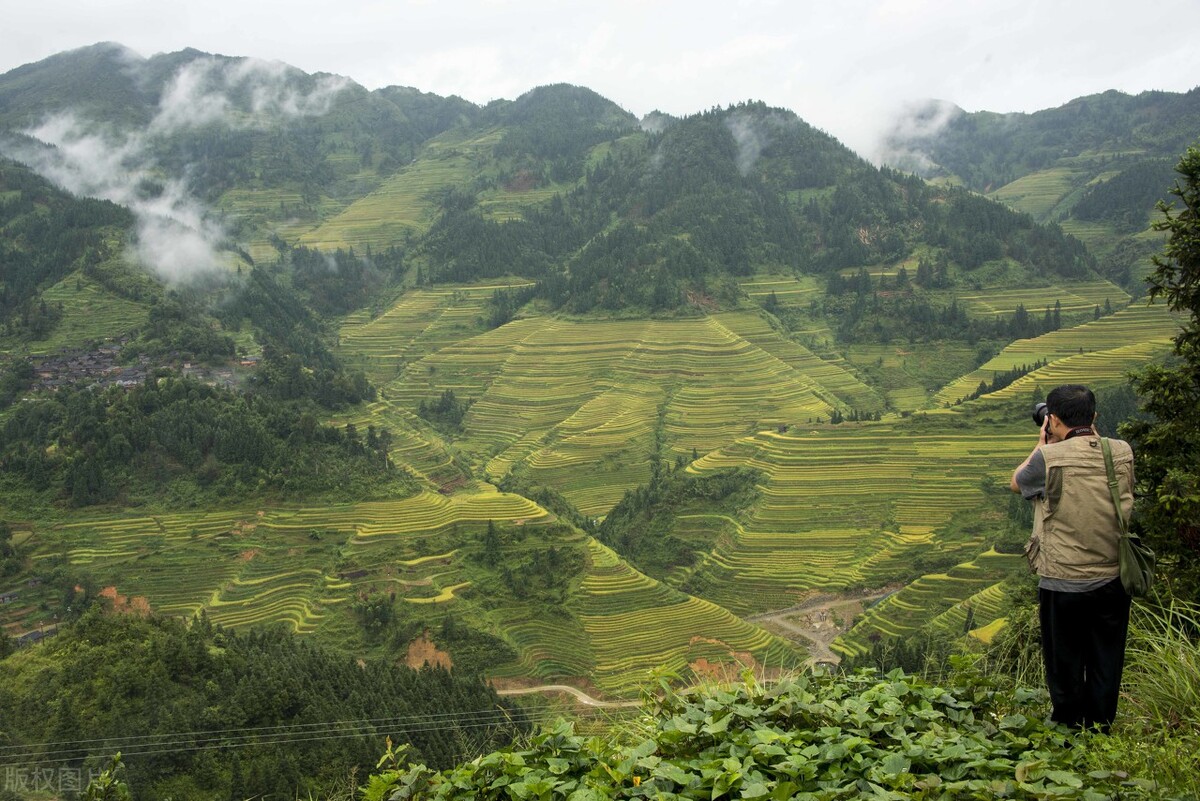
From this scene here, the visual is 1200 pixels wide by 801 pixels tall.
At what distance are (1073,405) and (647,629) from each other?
29.1m

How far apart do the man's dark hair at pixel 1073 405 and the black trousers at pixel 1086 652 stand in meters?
0.85

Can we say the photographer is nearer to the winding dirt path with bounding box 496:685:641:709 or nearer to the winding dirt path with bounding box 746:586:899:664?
the winding dirt path with bounding box 496:685:641:709

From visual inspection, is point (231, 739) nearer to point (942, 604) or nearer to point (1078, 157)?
point (942, 604)

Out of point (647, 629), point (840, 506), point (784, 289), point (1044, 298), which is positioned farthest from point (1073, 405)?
point (1044, 298)

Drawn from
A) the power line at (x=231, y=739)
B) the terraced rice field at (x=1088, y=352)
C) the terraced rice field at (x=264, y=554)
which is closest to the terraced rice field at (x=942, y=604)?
the terraced rice field at (x=264, y=554)

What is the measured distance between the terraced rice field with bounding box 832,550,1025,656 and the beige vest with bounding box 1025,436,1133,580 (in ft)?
86.2

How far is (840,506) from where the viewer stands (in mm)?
40188

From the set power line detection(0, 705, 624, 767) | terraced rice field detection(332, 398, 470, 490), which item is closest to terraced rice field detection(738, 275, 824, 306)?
terraced rice field detection(332, 398, 470, 490)

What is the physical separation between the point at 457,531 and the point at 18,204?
5124cm

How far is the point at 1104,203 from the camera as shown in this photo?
93.9 meters

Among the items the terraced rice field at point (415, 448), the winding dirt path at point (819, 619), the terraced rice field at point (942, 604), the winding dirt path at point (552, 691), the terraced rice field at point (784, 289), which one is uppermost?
the terraced rice field at point (784, 289)

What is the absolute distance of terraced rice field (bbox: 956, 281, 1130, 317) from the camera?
70.8 meters

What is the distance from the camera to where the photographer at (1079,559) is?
174 inches

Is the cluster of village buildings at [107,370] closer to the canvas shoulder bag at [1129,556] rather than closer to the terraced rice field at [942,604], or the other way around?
the terraced rice field at [942,604]
